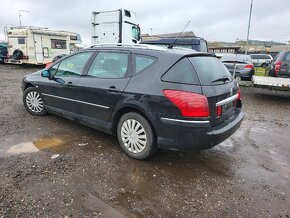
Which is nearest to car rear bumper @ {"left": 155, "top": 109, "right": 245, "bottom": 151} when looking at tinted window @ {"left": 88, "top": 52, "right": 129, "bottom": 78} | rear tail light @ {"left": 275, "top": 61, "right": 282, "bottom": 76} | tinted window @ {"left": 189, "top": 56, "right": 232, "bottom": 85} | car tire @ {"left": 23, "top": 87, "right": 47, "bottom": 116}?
tinted window @ {"left": 189, "top": 56, "right": 232, "bottom": 85}

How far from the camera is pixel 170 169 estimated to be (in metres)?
3.59

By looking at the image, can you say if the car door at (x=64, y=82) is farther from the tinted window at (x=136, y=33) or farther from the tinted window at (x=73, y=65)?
the tinted window at (x=136, y=33)

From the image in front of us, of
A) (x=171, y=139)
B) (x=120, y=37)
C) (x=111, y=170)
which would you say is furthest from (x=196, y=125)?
(x=120, y=37)

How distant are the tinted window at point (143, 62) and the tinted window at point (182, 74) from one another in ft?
1.16

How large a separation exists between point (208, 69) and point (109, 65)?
1.60 metres

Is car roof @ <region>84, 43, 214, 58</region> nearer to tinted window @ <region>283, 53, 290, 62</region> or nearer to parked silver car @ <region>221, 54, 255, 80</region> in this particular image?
tinted window @ <region>283, 53, 290, 62</region>

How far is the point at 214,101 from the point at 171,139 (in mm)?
761

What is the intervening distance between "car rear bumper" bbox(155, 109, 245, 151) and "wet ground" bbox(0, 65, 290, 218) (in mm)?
466

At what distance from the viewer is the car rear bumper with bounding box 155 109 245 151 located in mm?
3164

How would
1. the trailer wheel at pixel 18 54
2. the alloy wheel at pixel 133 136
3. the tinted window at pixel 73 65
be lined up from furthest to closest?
1. the trailer wheel at pixel 18 54
2. the tinted window at pixel 73 65
3. the alloy wheel at pixel 133 136

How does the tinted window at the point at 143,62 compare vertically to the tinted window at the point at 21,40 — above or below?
below

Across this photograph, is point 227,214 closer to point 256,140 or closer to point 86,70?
point 256,140

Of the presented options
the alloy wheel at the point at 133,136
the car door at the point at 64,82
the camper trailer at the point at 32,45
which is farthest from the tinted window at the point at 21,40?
the alloy wheel at the point at 133,136

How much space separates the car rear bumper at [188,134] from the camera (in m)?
3.16
